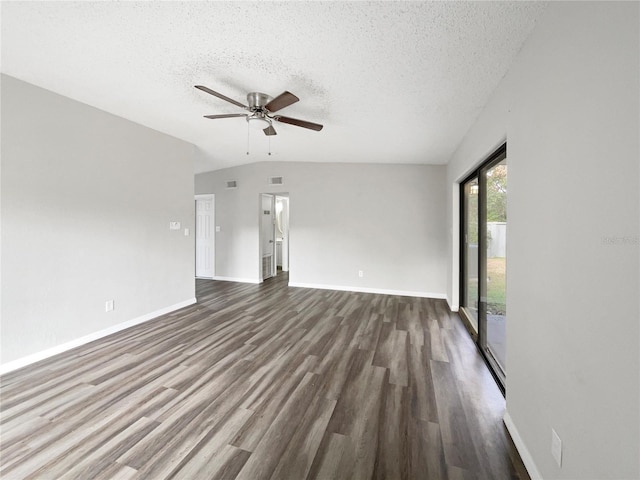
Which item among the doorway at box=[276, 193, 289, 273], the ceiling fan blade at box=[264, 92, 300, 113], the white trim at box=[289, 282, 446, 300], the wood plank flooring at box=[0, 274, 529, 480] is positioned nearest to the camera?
the wood plank flooring at box=[0, 274, 529, 480]

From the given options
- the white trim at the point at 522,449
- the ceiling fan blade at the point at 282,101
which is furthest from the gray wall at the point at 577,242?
the ceiling fan blade at the point at 282,101

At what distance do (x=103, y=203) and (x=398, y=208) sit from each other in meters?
4.64

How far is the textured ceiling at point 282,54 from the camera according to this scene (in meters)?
1.57

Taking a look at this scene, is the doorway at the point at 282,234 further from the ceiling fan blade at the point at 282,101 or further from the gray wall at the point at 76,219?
the ceiling fan blade at the point at 282,101

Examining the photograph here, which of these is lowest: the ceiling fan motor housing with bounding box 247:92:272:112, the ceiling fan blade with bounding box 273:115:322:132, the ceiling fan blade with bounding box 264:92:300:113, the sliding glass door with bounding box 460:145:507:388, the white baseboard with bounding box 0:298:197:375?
the white baseboard with bounding box 0:298:197:375

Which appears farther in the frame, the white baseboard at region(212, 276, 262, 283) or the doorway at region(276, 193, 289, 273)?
the doorway at region(276, 193, 289, 273)

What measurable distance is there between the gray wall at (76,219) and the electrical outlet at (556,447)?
405 centimetres

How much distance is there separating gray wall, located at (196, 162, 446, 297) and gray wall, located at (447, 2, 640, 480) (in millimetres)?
3534

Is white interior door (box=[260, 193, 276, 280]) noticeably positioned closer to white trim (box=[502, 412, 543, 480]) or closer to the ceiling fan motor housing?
the ceiling fan motor housing

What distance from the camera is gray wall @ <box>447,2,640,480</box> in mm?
834

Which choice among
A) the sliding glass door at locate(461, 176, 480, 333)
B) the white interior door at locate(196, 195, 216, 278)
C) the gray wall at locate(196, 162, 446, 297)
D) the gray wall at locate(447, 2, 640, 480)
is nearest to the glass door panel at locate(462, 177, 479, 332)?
the sliding glass door at locate(461, 176, 480, 333)

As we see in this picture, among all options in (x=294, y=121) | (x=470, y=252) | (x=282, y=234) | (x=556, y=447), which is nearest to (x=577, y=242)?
(x=556, y=447)

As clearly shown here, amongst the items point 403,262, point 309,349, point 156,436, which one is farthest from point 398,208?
point 156,436

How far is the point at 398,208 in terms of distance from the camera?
17.5 ft
